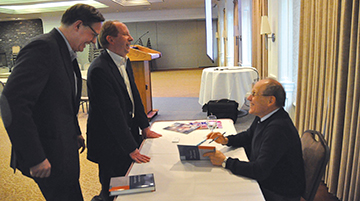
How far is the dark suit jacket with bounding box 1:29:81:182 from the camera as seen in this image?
126cm

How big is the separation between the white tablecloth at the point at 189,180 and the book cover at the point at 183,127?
0.32m

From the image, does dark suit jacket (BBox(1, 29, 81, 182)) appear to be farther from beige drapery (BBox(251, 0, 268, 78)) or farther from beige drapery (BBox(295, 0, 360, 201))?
beige drapery (BBox(251, 0, 268, 78))

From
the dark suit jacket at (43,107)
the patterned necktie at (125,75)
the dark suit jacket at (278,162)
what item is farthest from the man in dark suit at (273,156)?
the patterned necktie at (125,75)

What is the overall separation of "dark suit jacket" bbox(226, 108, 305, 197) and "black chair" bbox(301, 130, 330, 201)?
46 mm

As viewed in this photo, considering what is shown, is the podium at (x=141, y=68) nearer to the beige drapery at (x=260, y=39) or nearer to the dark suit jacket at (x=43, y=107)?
the beige drapery at (x=260, y=39)

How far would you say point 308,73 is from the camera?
→ 3074mm

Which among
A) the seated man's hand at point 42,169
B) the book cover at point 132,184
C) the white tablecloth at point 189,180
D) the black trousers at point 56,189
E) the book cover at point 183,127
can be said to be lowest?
the black trousers at point 56,189

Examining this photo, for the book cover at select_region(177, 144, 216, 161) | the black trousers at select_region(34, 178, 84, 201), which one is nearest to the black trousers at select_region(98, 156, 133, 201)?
the black trousers at select_region(34, 178, 84, 201)

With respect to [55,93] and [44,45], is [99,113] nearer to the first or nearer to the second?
[55,93]

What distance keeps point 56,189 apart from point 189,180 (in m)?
0.71

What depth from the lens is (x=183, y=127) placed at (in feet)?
7.70

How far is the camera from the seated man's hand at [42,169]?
1320 mm

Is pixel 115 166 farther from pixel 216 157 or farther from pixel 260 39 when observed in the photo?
pixel 260 39

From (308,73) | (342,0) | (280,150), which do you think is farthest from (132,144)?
(308,73)
